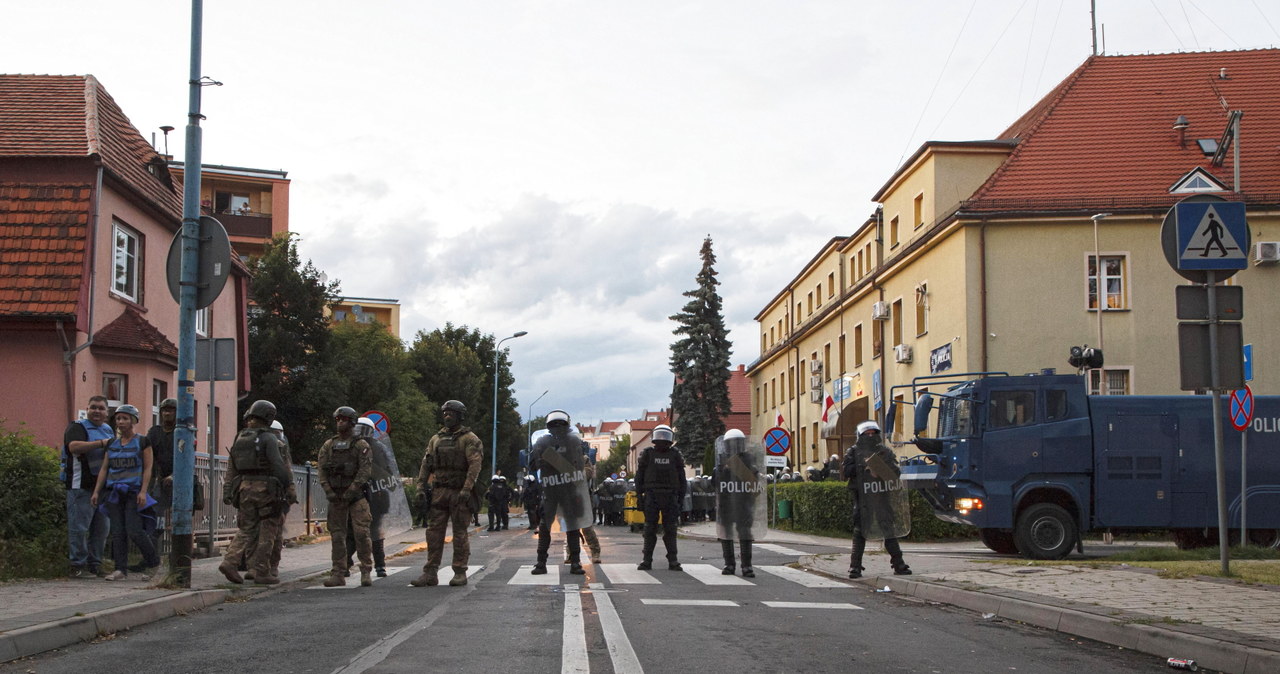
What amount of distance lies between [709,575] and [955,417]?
19.1 feet

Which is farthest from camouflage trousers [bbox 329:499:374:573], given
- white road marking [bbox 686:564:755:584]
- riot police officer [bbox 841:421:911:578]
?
riot police officer [bbox 841:421:911:578]

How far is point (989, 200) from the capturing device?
3175cm

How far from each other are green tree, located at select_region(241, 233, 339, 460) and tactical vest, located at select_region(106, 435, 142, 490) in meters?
27.5

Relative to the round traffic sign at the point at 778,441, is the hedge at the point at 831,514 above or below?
below

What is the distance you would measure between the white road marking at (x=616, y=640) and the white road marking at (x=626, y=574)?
2.38m

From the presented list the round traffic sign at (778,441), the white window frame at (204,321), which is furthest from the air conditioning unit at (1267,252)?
the white window frame at (204,321)

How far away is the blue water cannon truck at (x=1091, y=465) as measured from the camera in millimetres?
18016

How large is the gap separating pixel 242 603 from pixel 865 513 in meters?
7.02

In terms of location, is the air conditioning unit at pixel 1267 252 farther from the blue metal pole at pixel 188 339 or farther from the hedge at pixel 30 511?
the hedge at pixel 30 511

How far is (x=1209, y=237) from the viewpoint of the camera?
37.6ft

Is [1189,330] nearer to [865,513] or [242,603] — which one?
[865,513]

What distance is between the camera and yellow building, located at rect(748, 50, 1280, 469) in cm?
3095

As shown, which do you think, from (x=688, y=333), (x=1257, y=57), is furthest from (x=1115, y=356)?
(x=688, y=333)

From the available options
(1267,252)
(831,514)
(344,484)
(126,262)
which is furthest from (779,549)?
(1267,252)
